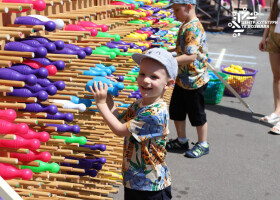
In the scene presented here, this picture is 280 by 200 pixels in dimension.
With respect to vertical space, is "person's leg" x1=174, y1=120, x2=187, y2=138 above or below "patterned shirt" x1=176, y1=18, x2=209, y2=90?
below

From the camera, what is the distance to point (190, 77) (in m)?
4.32

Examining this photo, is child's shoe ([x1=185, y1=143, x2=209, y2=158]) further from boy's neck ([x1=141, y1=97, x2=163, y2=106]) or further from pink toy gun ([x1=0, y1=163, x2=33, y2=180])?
pink toy gun ([x1=0, y1=163, x2=33, y2=180])

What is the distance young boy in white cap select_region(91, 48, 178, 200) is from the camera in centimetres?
227

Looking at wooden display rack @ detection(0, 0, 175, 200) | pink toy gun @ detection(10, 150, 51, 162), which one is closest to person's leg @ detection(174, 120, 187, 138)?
wooden display rack @ detection(0, 0, 175, 200)

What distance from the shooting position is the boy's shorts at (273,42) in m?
5.66

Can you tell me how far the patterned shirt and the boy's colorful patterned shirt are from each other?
71.8 inches

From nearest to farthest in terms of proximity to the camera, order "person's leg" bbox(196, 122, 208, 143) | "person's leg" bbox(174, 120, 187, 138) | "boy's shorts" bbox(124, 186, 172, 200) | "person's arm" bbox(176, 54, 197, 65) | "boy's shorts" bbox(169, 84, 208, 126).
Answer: "boy's shorts" bbox(124, 186, 172, 200), "person's arm" bbox(176, 54, 197, 65), "boy's shorts" bbox(169, 84, 208, 126), "person's leg" bbox(196, 122, 208, 143), "person's leg" bbox(174, 120, 187, 138)

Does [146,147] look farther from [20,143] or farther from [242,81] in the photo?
[242,81]

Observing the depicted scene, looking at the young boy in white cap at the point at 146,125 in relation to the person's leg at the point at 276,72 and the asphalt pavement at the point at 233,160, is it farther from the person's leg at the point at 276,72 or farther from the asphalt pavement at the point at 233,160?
the person's leg at the point at 276,72

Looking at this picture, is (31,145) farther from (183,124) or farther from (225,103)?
(225,103)

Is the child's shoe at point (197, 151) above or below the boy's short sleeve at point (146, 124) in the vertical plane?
below

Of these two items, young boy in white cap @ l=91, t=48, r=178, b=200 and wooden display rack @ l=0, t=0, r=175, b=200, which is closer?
wooden display rack @ l=0, t=0, r=175, b=200

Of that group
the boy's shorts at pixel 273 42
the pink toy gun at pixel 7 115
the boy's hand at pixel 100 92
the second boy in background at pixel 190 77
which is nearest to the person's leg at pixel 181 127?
the second boy in background at pixel 190 77

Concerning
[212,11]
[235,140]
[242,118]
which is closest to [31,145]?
[235,140]
